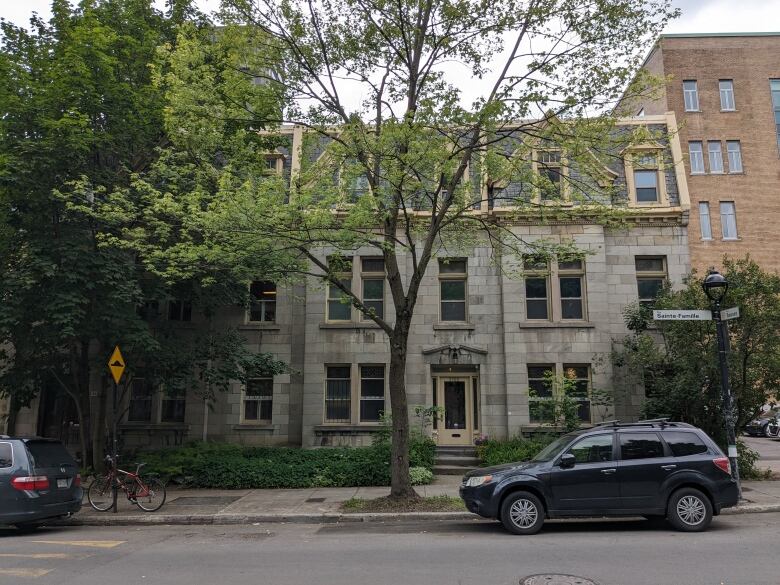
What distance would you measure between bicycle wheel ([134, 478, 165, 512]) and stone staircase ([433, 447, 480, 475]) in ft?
24.2

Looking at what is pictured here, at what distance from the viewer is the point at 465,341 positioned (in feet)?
61.8

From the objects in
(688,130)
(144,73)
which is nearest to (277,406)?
(144,73)

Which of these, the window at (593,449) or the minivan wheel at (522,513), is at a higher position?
the window at (593,449)

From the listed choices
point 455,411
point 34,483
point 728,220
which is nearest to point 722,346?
point 455,411

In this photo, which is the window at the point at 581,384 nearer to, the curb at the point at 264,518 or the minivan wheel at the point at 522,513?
the curb at the point at 264,518

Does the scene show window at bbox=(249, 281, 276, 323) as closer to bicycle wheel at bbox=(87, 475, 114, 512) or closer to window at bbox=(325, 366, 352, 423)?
window at bbox=(325, 366, 352, 423)

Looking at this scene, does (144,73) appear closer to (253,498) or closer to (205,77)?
(205,77)

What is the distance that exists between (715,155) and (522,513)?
3773cm

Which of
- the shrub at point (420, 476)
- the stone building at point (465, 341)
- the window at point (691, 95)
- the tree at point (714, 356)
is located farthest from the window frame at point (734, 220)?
the shrub at point (420, 476)

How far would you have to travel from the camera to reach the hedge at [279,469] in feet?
49.6

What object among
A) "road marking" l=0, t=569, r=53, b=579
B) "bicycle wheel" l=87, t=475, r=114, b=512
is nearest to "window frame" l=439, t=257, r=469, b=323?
"bicycle wheel" l=87, t=475, r=114, b=512

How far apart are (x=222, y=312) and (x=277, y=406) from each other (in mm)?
3654

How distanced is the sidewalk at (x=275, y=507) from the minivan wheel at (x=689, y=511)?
212 centimetres

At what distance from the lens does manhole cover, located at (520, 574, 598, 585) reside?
6.54 m
